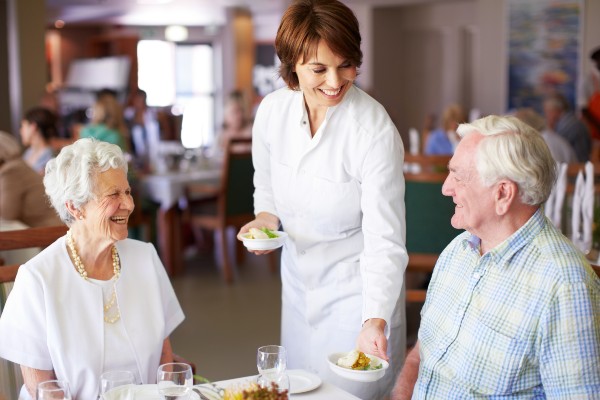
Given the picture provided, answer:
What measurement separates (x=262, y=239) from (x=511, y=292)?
31.4 inches

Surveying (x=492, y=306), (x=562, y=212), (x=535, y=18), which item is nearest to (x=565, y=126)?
(x=535, y=18)

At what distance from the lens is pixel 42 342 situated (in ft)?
7.16

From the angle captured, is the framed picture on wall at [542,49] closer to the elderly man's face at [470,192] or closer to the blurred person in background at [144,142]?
the blurred person in background at [144,142]

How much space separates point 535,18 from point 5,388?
8.20 m

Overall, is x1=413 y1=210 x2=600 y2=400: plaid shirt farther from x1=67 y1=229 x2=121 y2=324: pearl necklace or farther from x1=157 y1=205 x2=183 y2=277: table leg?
x1=157 y1=205 x2=183 y2=277: table leg

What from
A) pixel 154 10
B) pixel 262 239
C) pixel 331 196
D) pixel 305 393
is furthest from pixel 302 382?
pixel 154 10

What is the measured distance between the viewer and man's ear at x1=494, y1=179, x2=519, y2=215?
187 centimetres

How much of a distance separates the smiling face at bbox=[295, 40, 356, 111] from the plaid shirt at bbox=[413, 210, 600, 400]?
55 centimetres

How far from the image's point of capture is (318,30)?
2256 millimetres

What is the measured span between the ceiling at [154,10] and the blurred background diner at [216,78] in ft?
0.13

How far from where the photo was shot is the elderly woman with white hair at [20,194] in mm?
4227

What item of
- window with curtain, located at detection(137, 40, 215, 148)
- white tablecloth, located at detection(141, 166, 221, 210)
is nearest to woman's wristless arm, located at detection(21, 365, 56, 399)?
white tablecloth, located at detection(141, 166, 221, 210)

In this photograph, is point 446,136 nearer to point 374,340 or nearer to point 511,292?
point 374,340

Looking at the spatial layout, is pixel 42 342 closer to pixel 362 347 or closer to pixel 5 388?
pixel 5 388
